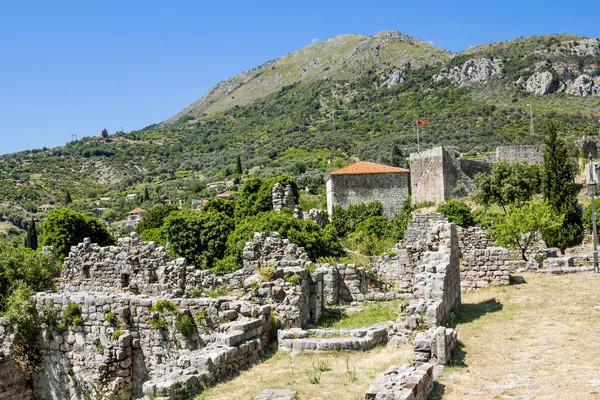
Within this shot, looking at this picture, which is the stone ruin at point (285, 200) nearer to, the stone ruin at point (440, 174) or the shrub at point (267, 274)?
the stone ruin at point (440, 174)

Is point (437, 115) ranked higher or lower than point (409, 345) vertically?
higher

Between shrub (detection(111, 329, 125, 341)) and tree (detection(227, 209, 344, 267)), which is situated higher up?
tree (detection(227, 209, 344, 267))

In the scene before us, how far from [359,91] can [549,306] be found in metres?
163

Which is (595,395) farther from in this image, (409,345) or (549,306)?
(549,306)

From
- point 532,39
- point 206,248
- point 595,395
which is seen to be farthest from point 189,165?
point 595,395

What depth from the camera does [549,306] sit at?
13.9 meters

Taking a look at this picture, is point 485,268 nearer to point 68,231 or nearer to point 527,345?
point 527,345

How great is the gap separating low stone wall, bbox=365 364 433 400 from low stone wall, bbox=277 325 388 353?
241cm

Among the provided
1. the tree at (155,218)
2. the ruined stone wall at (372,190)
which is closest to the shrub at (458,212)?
the ruined stone wall at (372,190)

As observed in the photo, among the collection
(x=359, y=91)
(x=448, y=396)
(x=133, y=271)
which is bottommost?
(x=448, y=396)

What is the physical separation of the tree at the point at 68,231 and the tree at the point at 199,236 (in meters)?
4.48

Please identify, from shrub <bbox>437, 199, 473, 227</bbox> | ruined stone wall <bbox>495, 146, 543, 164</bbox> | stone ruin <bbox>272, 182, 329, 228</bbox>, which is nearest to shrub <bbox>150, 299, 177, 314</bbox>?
stone ruin <bbox>272, 182, 329, 228</bbox>

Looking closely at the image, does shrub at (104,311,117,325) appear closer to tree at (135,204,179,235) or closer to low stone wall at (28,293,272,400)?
low stone wall at (28,293,272,400)

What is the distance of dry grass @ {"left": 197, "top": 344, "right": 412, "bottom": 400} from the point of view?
8352mm
